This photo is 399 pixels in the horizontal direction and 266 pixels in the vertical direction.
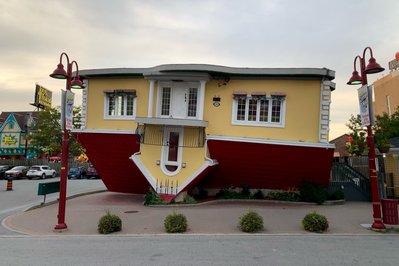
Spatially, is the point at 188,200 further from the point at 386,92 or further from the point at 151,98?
the point at 386,92

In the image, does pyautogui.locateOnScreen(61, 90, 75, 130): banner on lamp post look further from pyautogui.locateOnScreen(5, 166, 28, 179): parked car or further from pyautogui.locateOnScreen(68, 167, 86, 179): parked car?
pyautogui.locateOnScreen(68, 167, 86, 179): parked car

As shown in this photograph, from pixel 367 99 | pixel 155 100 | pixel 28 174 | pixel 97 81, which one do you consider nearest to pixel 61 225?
pixel 155 100

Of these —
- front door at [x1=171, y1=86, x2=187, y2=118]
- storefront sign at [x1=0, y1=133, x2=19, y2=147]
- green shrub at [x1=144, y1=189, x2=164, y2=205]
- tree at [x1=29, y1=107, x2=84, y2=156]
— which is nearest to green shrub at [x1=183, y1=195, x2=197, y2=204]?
green shrub at [x1=144, y1=189, x2=164, y2=205]

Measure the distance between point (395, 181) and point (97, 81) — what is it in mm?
16896

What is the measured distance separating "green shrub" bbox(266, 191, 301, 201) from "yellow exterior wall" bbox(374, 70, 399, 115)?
2491cm

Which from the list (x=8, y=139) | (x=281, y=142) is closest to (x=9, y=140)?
(x=8, y=139)

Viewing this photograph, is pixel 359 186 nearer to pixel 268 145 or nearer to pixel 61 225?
pixel 268 145

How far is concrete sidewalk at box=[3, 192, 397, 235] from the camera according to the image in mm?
11406

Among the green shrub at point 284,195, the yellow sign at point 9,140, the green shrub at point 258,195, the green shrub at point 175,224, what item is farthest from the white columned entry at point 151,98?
the yellow sign at point 9,140

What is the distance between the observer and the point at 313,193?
16734mm

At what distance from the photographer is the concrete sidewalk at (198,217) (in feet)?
37.4

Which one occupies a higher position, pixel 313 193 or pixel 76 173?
pixel 313 193

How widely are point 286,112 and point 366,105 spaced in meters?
5.12

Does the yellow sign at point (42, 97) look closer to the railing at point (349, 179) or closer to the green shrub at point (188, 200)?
the green shrub at point (188, 200)
